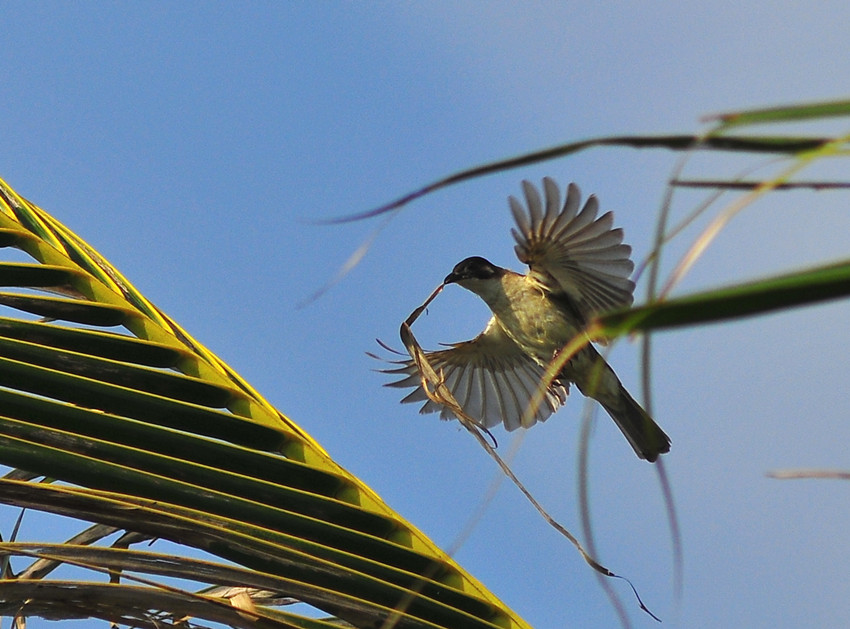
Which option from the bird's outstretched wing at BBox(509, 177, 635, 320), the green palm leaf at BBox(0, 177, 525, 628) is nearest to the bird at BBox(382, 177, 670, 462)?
the bird's outstretched wing at BBox(509, 177, 635, 320)

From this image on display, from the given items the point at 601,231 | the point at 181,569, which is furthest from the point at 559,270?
the point at 181,569

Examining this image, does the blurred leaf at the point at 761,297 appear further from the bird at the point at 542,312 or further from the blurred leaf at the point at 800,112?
the bird at the point at 542,312

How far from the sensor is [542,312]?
19.9 ft

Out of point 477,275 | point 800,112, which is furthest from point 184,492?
point 477,275

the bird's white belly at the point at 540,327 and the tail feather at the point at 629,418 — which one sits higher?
the bird's white belly at the point at 540,327

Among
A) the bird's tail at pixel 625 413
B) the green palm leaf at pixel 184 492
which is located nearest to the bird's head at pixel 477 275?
the bird's tail at pixel 625 413

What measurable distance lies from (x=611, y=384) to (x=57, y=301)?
458 centimetres

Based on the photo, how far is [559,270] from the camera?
6.00 metres

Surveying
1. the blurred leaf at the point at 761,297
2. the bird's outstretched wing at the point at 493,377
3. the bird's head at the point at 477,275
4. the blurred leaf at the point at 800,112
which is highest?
the bird's head at the point at 477,275

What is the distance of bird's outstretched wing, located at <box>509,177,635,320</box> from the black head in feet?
1.11

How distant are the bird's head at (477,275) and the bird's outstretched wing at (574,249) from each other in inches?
12.6

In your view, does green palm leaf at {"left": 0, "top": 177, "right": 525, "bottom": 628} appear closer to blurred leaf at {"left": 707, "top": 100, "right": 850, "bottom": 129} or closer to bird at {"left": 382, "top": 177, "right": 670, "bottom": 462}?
blurred leaf at {"left": 707, "top": 100, "right": 850, "bottom": 129}

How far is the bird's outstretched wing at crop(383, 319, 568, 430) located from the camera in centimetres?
692

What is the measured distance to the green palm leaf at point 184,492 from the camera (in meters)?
1.72
